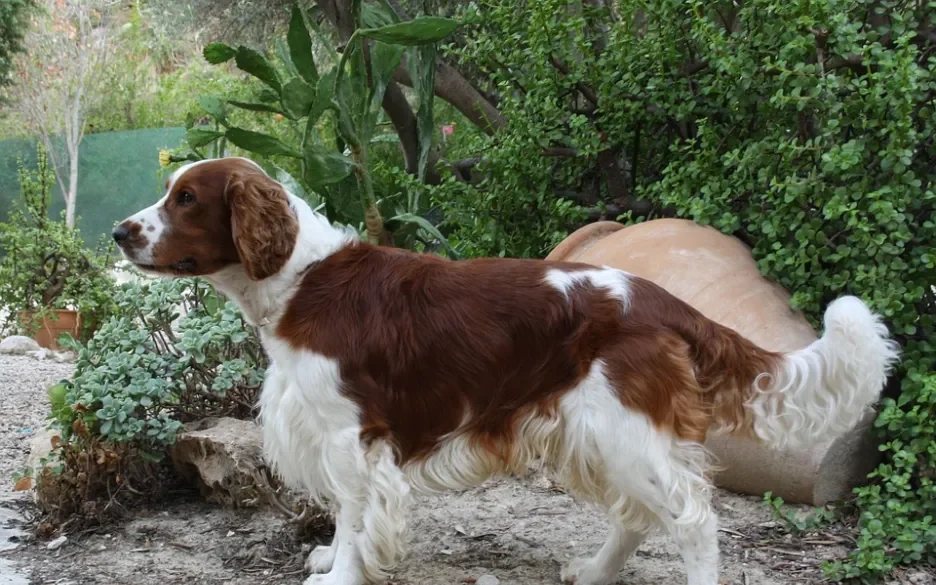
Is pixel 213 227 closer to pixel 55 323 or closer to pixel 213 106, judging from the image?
pixel 213 106

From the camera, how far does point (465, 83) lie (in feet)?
23.4

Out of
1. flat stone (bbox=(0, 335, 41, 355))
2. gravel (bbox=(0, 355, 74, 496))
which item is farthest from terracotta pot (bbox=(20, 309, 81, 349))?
gravel (bbox=(0, 355, 74, 496))

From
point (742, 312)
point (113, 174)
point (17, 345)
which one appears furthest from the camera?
point (113, 174)

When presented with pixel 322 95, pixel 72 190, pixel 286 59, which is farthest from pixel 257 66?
pixel 72 190

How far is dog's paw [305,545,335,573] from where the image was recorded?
11.4 feet

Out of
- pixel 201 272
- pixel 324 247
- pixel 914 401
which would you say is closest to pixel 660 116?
pixel 914 401

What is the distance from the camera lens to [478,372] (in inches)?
123

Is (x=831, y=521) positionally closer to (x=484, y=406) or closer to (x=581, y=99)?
(x=484, y=406)

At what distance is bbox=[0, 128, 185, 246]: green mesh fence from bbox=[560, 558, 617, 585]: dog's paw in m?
12.7

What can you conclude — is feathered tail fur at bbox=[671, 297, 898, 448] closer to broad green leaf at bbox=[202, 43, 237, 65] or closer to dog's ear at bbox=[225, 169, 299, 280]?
dog's ear at bbox=[225, 169, 299, 280]

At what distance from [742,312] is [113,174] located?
13.5m

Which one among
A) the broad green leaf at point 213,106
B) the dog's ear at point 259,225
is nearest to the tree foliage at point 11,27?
the broad green leaf at point 213,106

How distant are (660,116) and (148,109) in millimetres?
15287

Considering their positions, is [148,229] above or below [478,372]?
above
